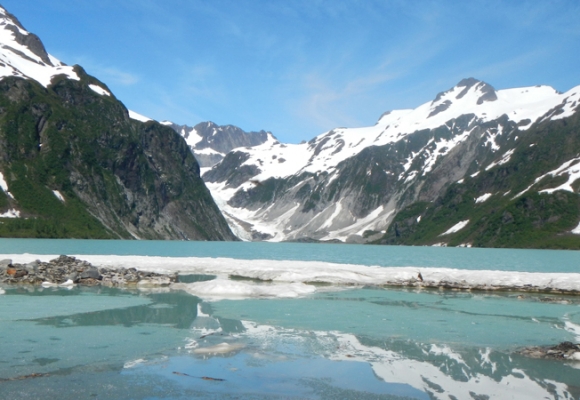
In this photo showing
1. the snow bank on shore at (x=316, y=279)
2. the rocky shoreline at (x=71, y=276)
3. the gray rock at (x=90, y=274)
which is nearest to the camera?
the snow bank on shore at (x=316, y=279)

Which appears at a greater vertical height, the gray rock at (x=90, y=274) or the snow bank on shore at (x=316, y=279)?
the snow bank on shore at (x=316, y=279)

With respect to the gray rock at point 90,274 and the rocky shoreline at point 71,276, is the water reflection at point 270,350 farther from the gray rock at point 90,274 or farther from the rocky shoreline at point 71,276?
the gray rock at point 90,274

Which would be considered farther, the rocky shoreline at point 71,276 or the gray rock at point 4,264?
the gray rock at point 4,264

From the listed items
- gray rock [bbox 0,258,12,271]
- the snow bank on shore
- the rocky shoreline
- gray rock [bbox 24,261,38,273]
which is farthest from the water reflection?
gray rock [bbox 0,258,12,271]

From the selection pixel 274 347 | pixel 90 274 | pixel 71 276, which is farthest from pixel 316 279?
pixel 274 347

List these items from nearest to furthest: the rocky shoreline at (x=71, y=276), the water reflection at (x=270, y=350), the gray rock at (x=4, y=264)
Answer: the water reflection at (x=270, y=350) < the rocky shoreline at (x=71, y=276) < the gray rock at (x=4, y=264)

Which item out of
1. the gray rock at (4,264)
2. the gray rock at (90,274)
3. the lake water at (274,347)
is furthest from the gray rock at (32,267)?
the lake water at (274,347)

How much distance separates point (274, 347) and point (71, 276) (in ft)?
81.4

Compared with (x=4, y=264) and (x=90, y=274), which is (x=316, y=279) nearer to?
(x=90, y=274)

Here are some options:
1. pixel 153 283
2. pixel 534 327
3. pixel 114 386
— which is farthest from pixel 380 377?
pixel 153 283

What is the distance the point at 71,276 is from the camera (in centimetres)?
3856

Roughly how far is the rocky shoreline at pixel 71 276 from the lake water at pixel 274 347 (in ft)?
15.7

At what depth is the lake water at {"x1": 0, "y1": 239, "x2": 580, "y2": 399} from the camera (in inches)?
555

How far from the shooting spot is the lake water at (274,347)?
14.1 m
